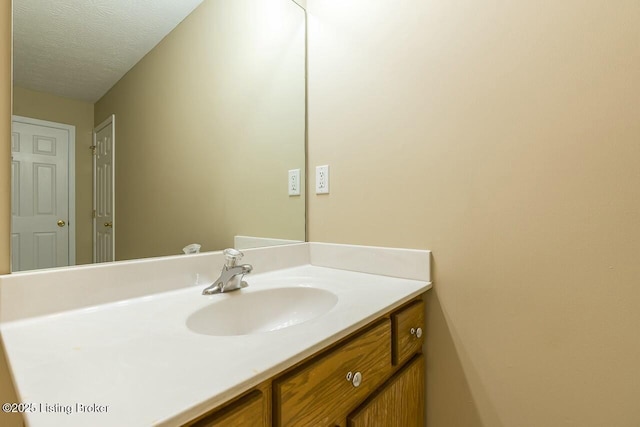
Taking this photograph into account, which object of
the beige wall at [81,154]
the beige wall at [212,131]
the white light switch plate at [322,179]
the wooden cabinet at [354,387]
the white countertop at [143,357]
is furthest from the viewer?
the white light switch plate at [322,179]

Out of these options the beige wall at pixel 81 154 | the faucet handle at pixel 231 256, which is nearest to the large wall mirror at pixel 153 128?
the beige wall at pixel 81 154

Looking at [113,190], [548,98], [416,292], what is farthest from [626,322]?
[113,190]

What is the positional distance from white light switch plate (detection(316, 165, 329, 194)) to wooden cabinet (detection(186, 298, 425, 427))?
1.95 feet

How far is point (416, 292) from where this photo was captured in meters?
0.91

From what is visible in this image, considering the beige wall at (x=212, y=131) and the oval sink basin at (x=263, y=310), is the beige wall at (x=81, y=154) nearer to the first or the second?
the beige wall at (x=212, y=131)

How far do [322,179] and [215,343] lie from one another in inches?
34.8

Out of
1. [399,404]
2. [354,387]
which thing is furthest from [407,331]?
[354,387]

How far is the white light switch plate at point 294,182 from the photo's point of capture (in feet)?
4.50

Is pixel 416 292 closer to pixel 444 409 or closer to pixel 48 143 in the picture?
pixel 444 409

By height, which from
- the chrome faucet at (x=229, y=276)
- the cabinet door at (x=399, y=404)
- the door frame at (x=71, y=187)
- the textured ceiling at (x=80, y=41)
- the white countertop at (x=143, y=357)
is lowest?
the cabinet door at (x=399, y=404)

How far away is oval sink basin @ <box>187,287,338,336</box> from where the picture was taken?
847mm

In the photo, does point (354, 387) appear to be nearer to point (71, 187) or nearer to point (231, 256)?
point (231, 256)

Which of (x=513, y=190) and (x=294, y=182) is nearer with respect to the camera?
(x=513, y=190)

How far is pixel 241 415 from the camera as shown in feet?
1.44
